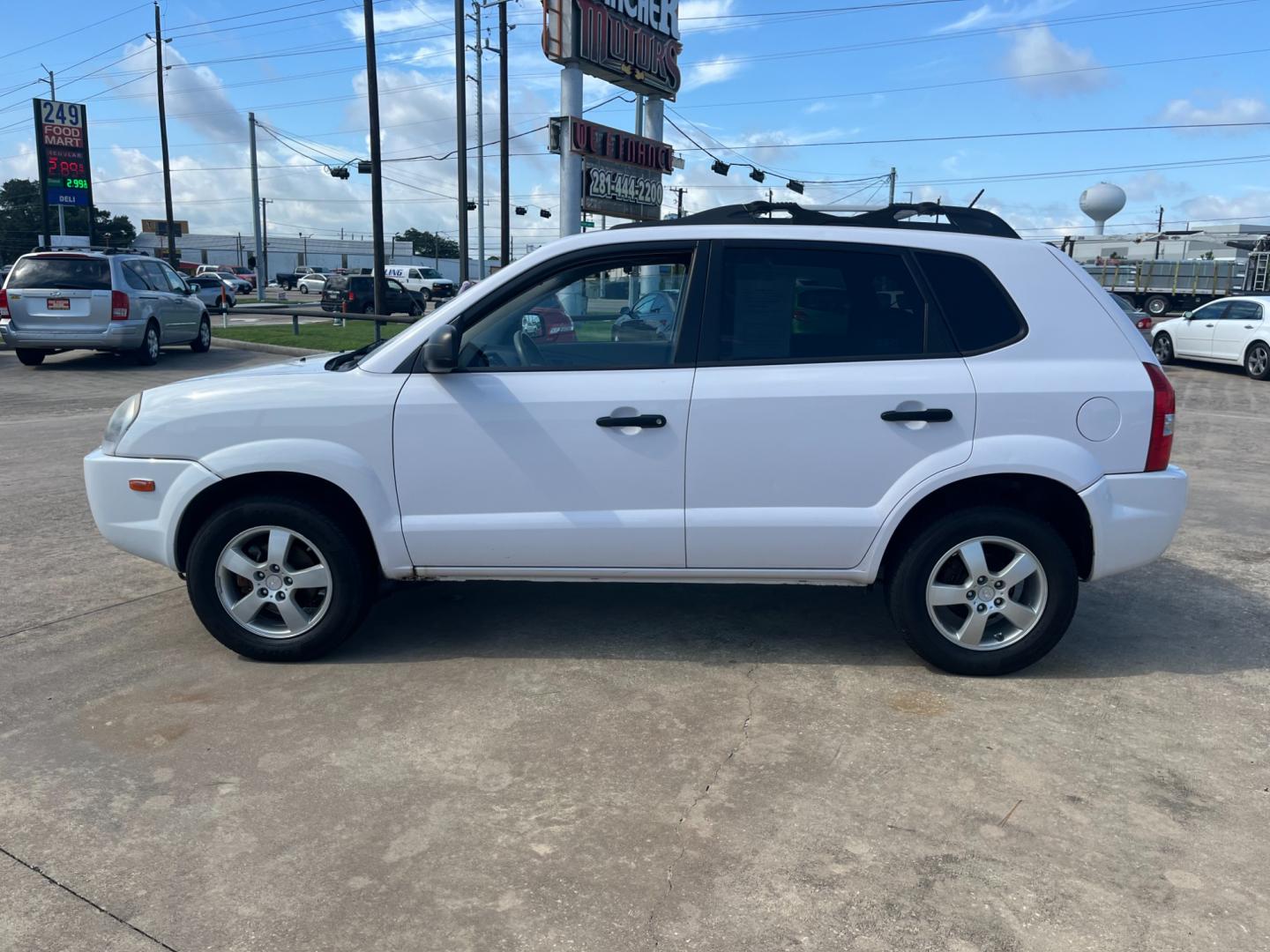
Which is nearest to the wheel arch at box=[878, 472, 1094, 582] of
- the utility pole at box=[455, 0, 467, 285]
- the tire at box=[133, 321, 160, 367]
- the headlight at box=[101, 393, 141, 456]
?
the headlight at box=[101, 393, 141, 456]

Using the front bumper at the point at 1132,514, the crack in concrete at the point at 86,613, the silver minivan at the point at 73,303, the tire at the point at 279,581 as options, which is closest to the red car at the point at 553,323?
the tire at the point at 279,581

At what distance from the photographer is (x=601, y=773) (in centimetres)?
338

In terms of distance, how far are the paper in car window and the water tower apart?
2590 inches

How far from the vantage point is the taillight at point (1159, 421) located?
399 centimetres

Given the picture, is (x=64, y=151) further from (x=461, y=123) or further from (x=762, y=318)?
(x=762, y=318)

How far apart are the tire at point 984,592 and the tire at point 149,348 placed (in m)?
14.9

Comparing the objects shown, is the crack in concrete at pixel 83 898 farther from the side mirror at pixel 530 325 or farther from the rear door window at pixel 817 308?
the rear door window at pixel 817 308

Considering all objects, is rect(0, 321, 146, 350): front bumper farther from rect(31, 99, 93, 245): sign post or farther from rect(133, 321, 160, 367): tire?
rect(31, 99, 93, 245): sign post

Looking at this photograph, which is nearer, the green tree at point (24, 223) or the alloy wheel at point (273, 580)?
the alloy wheel at point (273, 580)

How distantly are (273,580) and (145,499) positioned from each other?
650 millimetres

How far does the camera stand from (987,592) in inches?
162

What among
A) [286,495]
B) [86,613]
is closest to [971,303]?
[286,495]

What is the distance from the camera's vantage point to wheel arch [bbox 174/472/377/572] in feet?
13.9

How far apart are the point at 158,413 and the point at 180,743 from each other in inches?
56.4
